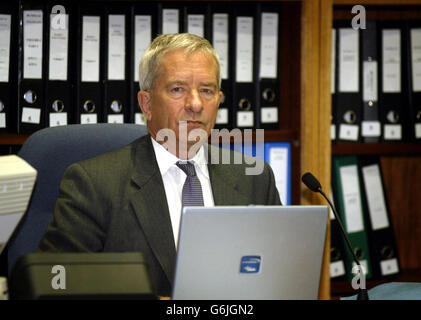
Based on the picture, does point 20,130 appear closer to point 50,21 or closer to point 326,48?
point 50,21

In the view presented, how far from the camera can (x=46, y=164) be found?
1.56 metres

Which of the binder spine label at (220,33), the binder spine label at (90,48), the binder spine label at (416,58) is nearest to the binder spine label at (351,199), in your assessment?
the binder spine label at (416,58)

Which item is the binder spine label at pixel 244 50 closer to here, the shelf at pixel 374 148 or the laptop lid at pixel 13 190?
the shelf at pixel 374 148

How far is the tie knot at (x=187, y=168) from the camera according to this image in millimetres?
1621

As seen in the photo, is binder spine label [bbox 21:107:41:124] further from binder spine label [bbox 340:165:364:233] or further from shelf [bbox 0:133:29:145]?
binder spine label [bbox 340:165:364:233]

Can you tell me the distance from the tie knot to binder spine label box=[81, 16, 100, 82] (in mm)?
566

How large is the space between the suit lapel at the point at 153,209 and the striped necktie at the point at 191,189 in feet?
0.21

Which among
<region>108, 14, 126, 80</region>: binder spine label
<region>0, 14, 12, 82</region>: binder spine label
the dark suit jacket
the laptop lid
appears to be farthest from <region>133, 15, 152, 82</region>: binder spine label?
the laptop lid

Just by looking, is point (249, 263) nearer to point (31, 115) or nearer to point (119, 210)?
point (119, 210)

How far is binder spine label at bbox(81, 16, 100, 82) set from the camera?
201 cm

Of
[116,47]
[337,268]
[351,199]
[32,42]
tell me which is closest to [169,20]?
[116,47]

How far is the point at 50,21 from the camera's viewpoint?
1.99 meters
